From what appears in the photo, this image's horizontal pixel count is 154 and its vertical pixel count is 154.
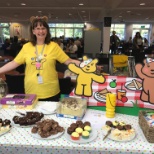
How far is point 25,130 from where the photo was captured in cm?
113

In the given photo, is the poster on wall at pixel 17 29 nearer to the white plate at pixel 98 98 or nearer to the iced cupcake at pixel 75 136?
the white plate at pixel 98 98

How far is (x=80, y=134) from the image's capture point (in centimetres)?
105

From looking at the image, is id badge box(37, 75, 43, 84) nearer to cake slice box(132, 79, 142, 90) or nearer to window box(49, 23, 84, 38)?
cake slice box(132, 79, 142, 90)

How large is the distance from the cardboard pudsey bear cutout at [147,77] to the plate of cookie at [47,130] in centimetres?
61

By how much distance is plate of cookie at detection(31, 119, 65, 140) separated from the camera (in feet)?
3.41

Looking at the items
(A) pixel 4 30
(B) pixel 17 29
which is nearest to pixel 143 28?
(B) pixel 17 29

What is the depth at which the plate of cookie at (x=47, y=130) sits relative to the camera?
1.04 metres

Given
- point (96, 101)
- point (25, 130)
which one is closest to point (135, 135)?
point (96, 101)

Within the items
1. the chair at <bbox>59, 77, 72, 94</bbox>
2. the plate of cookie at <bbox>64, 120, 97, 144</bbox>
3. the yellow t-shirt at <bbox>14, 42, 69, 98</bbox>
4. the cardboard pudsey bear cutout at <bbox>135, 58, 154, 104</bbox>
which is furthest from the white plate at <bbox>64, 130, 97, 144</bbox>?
the chair at <bbox>59, 77, 72, 94</bbox>

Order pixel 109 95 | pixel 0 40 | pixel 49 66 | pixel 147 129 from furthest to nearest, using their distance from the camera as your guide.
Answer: pixel 0 40 < pixel 49 66 < pixel 109 95 < pixel 147 129

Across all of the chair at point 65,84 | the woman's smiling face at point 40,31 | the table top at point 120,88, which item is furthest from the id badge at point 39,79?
the chair at point 65,84

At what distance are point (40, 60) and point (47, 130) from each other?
72 centimetres

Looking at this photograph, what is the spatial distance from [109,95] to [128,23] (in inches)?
681

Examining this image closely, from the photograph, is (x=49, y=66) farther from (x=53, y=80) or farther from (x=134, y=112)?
(x=134, y=112)
